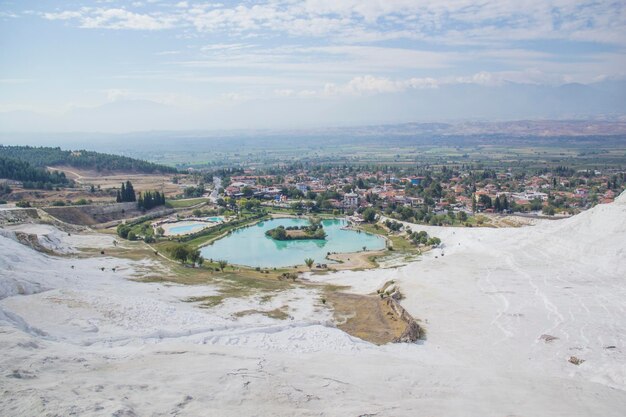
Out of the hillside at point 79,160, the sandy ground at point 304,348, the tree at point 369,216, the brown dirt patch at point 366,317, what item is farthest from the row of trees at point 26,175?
the brown dirt patch at point 366,317

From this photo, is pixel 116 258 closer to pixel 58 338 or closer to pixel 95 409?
pixel 58 338

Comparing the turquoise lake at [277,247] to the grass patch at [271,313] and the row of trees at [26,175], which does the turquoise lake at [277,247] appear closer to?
the grass patch at [271,313]

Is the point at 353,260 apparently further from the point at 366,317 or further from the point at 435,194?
the point at 435,194

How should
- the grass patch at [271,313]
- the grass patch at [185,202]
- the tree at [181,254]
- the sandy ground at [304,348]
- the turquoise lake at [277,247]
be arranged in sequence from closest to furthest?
the sandy ground at [304,348] → the grass patch at [271,313] → the tree at [181,254] → the turquoise lake at [277,247] → the grass patch at [185,202]

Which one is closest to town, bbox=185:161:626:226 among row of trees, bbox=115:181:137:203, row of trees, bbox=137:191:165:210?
row of trees, bbox=137:191:165:210

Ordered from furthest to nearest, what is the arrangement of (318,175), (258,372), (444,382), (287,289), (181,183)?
(318,175)
(181,183)
(287,289)
(444,382)
(258,372)

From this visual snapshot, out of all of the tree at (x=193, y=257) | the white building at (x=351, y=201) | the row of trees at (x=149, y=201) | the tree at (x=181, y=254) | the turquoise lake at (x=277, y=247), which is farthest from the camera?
the white building at (x=351, y=201)

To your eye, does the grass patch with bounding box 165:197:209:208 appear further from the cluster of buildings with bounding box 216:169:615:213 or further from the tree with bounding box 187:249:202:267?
the tree with bounding box 187:249:202:267

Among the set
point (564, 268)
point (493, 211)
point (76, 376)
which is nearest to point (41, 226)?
point (76, 376)
